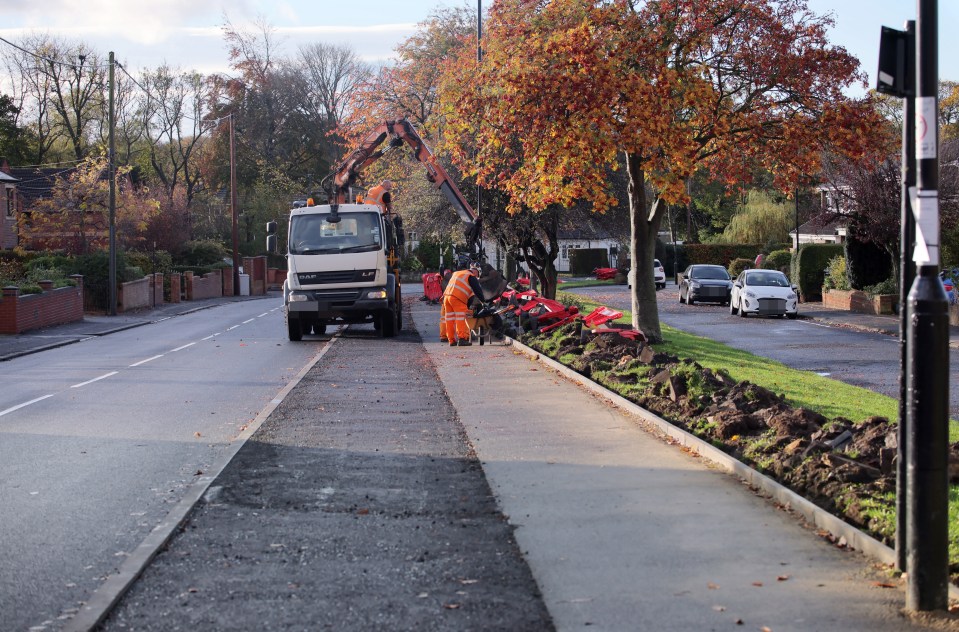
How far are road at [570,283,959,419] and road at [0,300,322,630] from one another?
9407 millimetres

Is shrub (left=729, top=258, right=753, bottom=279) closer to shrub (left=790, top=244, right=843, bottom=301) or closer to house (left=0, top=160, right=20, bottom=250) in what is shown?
shrub (left=790, top=244, right=843, bottom=301)

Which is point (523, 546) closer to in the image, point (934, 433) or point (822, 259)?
point (934, 433)

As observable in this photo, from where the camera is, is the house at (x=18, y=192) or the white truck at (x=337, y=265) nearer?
the white truck at (x=337, y=265)

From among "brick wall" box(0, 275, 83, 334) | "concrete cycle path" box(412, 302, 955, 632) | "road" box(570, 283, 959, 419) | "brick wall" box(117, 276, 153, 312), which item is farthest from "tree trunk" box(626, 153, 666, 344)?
"brick wall" box(117, 276, 153, 312)

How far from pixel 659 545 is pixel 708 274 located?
3683 centimetres

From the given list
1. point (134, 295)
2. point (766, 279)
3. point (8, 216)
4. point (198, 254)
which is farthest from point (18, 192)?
point (766, 279)

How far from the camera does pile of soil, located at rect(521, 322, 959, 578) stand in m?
7.73

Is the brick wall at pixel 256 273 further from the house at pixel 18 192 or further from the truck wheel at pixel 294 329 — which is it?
the truck wheel at pixel 294 329

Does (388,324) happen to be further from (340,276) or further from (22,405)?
(22,405)

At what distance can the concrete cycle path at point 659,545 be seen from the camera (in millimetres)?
5625

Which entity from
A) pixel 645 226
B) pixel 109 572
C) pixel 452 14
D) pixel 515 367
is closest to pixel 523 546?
pixel 109 572

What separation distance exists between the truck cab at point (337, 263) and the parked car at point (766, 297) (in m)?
13.7

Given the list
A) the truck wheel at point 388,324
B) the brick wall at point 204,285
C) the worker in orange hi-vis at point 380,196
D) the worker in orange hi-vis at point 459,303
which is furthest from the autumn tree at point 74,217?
the worker in orange hi-vis at point 459,303

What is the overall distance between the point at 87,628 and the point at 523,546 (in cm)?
274
